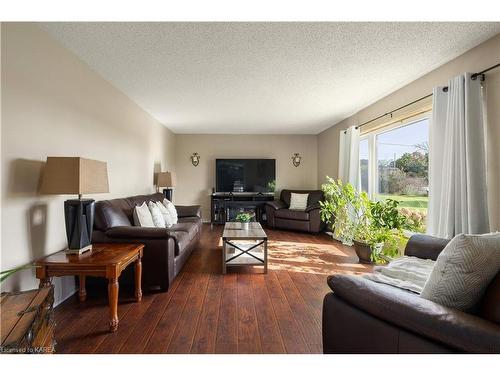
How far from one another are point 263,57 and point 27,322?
2.54m

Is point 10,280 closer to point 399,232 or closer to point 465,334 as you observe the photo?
point 465,334

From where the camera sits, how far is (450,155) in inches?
91.6

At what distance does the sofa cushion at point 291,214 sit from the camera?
532cm

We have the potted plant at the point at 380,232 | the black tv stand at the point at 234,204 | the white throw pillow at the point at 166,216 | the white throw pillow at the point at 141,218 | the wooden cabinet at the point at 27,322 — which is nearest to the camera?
the wooden cabinet at the point at 27,322

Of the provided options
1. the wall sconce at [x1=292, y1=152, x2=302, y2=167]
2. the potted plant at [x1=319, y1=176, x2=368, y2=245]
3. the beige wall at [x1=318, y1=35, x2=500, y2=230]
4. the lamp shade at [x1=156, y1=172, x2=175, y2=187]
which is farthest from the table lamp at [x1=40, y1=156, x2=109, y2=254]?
the wall sconce at [x1=292, y1=152, x2=302, y2=167]

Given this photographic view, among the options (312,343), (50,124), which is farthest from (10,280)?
(312,343)

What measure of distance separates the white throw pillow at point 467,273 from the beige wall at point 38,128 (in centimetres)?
262

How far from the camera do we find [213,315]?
203 centimetres

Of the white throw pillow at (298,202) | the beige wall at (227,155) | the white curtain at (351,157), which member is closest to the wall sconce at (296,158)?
the beige wall at (227,155)

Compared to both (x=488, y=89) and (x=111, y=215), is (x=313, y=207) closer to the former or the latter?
(x=488, y=89)

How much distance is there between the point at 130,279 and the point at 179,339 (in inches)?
41.2

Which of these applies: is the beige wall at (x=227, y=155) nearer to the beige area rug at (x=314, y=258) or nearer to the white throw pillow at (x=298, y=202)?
the white throw pillow at (x=298, y=202)

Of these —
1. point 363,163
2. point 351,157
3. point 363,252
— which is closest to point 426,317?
point 363,252

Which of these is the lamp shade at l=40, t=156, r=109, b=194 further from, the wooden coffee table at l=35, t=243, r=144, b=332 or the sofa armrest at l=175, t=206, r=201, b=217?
the sofa armrest at l=175, t=206, r=201, b=217
